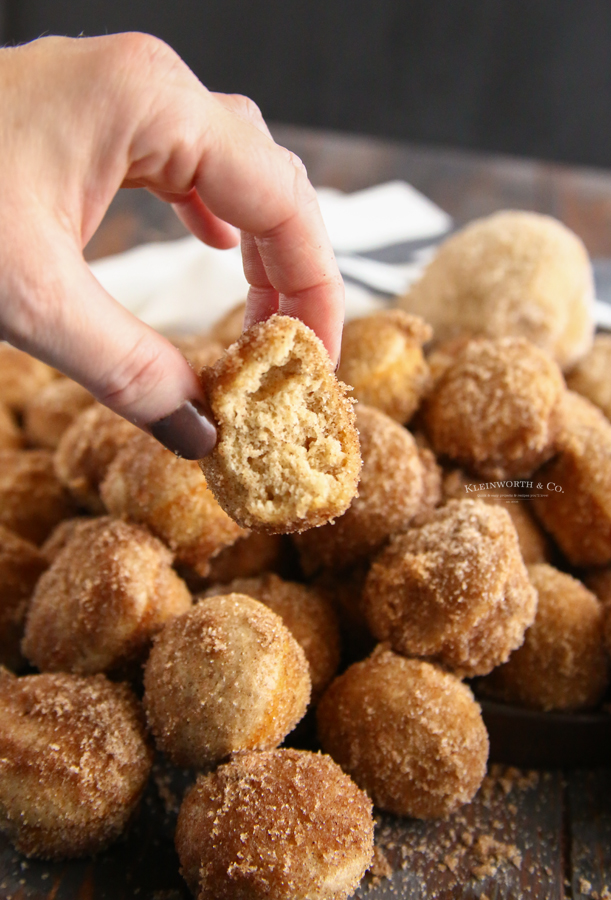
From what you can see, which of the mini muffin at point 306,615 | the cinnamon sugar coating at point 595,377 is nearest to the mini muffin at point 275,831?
the mini muffin at point 306,615

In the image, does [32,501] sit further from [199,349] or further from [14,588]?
[199,349]

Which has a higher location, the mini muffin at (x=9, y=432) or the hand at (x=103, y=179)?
the hand at (x=103, y=179)

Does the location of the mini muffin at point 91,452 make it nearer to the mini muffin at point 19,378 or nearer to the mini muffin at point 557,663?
the mini muffin at point 19,378

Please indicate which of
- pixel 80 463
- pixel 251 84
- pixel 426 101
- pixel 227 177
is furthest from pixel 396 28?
pixel 227 177

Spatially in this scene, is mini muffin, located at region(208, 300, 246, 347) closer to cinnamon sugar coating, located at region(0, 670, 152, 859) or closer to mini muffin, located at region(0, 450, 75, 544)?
mini muffin, located at region(0, 450, 75, 544)

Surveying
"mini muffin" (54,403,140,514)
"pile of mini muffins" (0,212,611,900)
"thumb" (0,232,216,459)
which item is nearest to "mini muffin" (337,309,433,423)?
"pile of mini muffins" (0,212,611,900)

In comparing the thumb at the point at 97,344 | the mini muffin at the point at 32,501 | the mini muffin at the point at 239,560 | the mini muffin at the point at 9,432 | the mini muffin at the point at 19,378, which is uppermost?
the thumb at the point at 97,344
